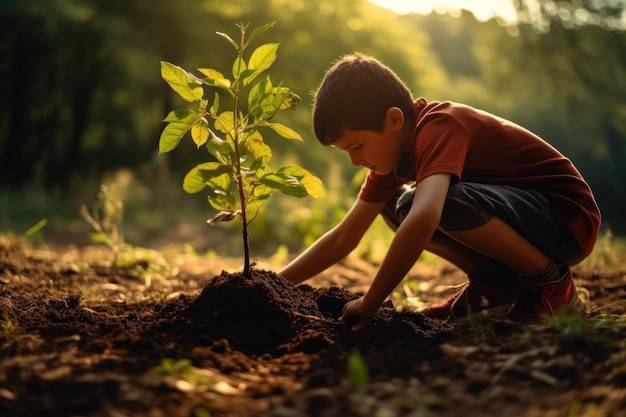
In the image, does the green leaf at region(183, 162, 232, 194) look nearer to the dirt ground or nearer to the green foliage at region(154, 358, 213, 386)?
the dirt ground

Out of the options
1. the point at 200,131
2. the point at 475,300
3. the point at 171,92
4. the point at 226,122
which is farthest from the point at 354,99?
the point at 171,92

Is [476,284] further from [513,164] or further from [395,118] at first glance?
[395,118]

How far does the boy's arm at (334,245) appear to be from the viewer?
2.82 meters

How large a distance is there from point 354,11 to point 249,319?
673 inches

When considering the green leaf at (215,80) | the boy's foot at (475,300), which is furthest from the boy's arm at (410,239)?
the green leaf at (215,80)

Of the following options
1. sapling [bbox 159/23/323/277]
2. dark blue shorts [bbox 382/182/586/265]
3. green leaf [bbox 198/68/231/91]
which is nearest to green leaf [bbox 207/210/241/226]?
sapling [bbox 159/23/323/277]

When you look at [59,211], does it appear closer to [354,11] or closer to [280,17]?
[280,17]

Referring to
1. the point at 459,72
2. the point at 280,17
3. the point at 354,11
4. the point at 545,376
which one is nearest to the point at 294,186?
the point at 545,376

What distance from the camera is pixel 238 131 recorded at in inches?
84.9

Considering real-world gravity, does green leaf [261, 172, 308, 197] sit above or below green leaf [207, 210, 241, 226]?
above

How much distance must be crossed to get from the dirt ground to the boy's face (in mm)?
601

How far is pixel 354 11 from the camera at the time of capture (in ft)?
58.5

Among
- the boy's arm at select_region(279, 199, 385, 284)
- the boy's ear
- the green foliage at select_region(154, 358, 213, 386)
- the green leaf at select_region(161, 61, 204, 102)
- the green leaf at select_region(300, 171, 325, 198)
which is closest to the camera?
the green foliage at select_region(154, 358, 213, 386)

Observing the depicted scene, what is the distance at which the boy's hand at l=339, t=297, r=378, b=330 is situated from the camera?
211cm
